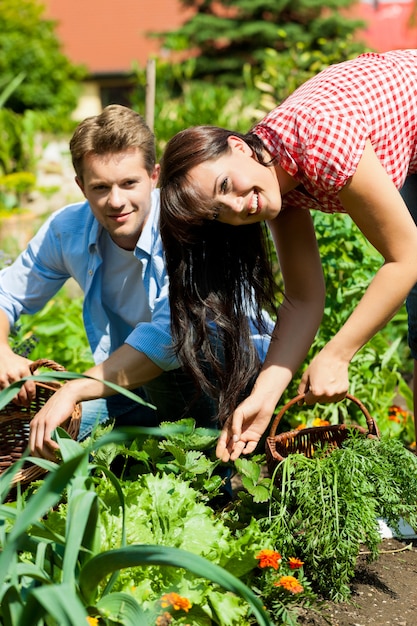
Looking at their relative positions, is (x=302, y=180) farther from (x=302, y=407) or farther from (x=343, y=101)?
(x=302, y=407)

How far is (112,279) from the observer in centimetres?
263

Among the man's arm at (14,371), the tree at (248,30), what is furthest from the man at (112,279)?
the tree at (248,30)

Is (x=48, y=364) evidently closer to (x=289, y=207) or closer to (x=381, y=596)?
(x=289, y=207)

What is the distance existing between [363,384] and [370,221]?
1403mm

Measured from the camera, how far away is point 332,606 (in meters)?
1.92

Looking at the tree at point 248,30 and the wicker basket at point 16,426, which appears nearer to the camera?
the wicker basket at point 16,426

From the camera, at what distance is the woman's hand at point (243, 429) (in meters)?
1.98

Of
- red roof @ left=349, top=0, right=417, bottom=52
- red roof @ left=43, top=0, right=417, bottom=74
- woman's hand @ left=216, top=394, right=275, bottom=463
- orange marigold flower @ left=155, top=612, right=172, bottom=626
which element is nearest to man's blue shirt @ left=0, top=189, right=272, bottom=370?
woman's hand @ left=216, top=394, right=275, bottom=463

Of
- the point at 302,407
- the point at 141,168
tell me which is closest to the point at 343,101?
the point at 141,168

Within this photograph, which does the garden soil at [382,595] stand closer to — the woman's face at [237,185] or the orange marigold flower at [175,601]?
the orange marigold flower at [175,601]

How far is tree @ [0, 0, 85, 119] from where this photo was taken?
14.0m

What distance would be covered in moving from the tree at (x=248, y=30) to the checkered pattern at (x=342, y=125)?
14.6 metres

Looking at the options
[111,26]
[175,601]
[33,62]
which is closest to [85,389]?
[175,601]

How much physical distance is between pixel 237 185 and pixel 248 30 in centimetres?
1533
